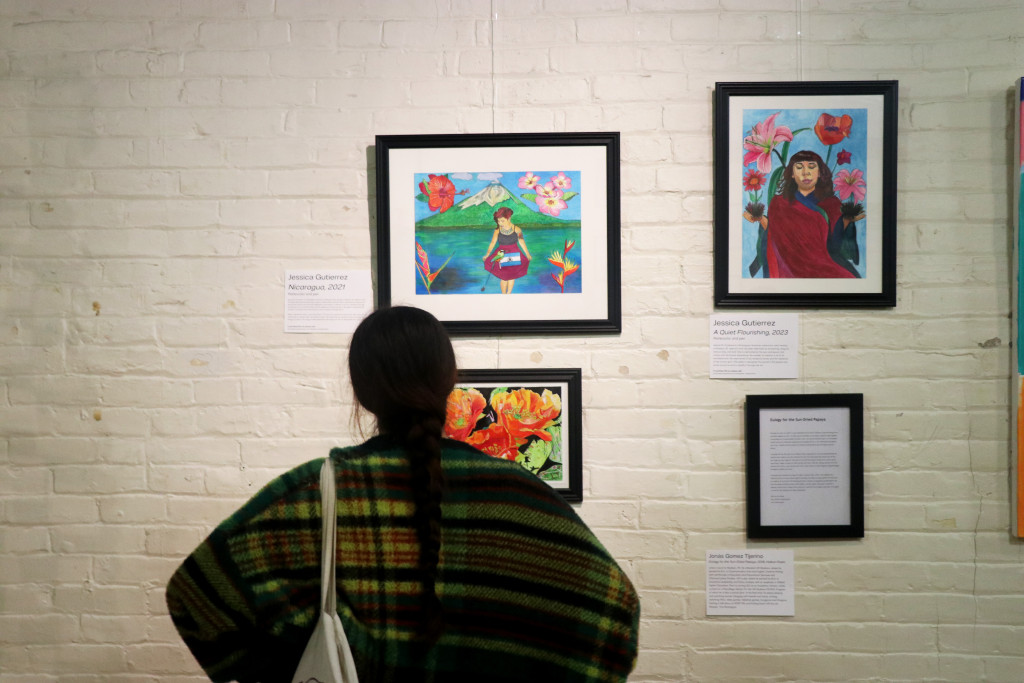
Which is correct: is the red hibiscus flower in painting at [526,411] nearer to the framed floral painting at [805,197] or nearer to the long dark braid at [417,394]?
the framed floral painting at [805,197]

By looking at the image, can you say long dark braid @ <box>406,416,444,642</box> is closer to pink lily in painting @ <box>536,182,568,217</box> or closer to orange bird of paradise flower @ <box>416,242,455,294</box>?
orange bird of paradise flower @ <box>416,242,455,294</box>

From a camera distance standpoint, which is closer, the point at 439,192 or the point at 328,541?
the point at 328,541

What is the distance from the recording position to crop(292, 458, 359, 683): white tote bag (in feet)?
3.43

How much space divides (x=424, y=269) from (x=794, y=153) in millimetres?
973

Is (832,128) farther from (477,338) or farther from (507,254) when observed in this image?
(477,338)

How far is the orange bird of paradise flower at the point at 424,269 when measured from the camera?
Answer: 1.84 metres

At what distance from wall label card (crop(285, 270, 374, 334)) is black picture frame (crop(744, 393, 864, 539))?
101 centimetres

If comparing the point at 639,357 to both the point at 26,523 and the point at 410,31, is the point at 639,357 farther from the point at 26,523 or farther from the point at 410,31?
the point at 26,523

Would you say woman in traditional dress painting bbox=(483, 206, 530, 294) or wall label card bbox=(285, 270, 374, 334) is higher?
woman in traditional dress painting bbox=(483, 206, 530, 294)

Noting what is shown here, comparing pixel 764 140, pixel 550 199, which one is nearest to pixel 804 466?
pixel 764 140

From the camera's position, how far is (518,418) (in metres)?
1.84

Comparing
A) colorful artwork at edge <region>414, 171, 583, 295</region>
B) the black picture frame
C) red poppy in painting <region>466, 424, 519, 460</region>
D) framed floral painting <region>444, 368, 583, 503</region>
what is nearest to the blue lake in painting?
colorful artwork at edge <region>414, 171, 583, 295</region>

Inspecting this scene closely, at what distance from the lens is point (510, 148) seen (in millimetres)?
1848

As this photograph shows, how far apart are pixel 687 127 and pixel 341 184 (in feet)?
2.91
